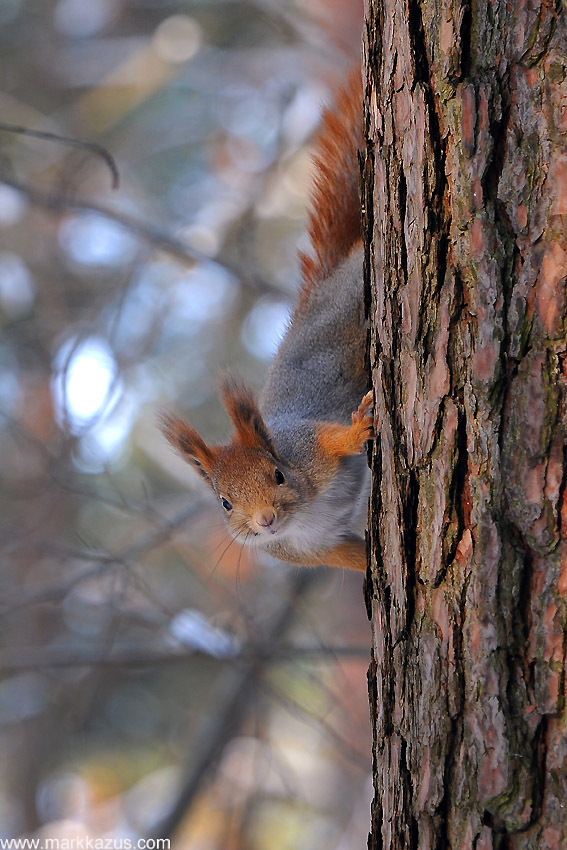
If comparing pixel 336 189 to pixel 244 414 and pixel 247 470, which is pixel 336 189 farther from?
pixel 247 470

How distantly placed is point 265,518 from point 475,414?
0.86 metres

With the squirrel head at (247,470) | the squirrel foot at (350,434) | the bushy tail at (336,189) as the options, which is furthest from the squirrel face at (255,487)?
the bushy tail at (336,189)

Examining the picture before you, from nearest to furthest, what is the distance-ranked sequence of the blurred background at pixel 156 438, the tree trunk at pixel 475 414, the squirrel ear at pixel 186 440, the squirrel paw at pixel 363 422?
the tree trunk at pixel 475 414 < the squirrel paw at pixel 363 422 < the squirrel ear at pixel 186 440 < the blurred background at pixel 156 438

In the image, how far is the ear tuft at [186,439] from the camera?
1.85m

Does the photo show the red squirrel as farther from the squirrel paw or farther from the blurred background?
the blurred background

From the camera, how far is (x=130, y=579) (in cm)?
282

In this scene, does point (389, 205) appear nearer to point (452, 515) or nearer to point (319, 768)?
point (452, 515)

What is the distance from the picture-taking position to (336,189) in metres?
1.80

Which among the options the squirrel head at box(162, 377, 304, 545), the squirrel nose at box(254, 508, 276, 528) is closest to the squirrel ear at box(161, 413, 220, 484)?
the squirrel head at box(162, 377, 304, 545)

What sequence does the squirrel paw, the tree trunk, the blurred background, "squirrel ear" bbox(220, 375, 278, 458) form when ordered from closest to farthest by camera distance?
the tree trunk, the squirrel paw, "squirrel ear" bbox(220, 375, 278, 458), the blurred background

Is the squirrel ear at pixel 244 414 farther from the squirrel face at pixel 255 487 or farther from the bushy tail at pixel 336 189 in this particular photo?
the bushy tail at pixel 336 189

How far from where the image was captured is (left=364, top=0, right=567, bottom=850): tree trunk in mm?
883

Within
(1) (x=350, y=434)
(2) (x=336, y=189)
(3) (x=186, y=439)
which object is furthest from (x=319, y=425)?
(2) (x=336, y=189)

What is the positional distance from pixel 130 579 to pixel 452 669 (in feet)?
6.51
